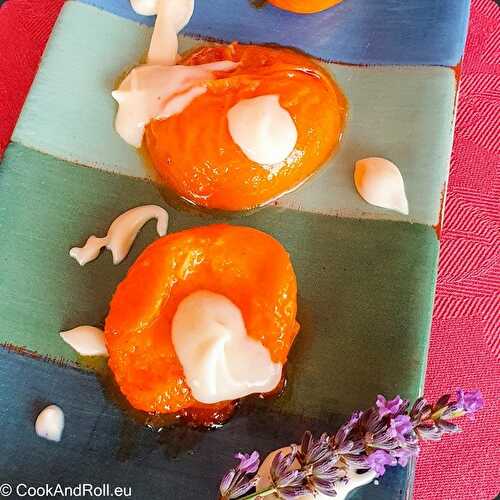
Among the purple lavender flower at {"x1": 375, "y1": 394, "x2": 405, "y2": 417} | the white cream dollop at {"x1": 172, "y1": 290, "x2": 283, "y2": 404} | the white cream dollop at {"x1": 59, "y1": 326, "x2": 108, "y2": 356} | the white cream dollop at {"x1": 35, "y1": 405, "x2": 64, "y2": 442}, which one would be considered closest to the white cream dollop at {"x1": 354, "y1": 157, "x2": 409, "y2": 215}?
the white cream dollop at {"x1": 172, "y1": 290, "x2": 283, "y2": 404}

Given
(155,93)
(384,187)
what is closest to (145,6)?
(155,93)

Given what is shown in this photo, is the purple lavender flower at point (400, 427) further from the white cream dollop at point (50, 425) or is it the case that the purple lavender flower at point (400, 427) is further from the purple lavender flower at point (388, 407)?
the white cream dollop at point (50, 425)

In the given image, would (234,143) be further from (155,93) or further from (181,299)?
(181,299)

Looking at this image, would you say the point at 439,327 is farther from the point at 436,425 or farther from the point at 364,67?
the point at 364,67

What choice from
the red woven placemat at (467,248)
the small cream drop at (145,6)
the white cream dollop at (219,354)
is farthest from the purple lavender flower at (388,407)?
the small cream drop at (145,6)

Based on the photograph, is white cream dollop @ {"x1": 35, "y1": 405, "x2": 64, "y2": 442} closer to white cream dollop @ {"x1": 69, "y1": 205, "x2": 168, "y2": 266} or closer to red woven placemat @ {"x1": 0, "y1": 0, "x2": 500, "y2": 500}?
white cream dollop @ {"x1": 69, "y1": 205, "x2": 168, "y2": 266}

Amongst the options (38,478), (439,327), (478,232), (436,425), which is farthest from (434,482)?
(38,478)
